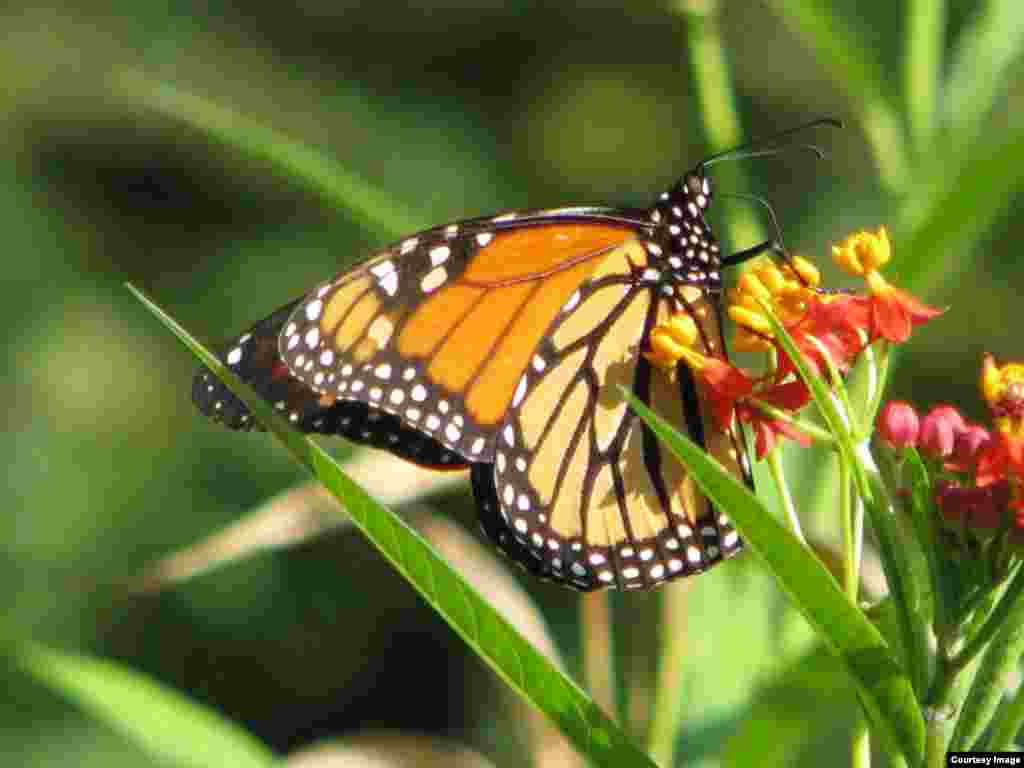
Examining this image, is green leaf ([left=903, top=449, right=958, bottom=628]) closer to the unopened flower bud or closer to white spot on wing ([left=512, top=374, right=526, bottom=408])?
the unopened flower bud

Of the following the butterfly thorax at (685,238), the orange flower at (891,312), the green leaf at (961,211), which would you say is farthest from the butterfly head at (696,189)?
the orange flower at (891,312)

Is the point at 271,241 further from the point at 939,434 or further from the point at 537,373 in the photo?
the point at 939,434

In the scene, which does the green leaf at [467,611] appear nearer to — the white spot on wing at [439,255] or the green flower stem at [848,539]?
the green flower stem at [848,539]

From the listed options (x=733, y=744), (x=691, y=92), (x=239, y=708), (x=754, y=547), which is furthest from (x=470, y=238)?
(x=691, y=92)

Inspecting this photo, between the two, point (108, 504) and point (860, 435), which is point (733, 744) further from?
point (108, 504)

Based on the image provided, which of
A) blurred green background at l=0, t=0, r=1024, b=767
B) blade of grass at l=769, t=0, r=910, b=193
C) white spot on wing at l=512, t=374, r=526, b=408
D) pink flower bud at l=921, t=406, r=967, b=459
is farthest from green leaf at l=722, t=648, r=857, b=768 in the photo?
blurred green background at l=0, t=0, r=1024, b=767
